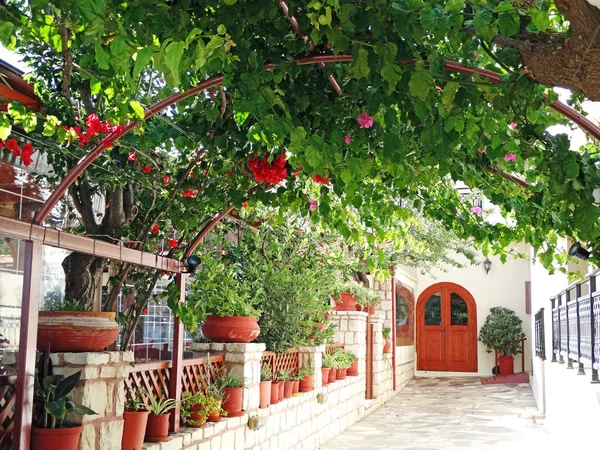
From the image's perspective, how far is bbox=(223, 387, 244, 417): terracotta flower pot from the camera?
18.2 ft

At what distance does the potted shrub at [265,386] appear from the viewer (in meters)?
6.17

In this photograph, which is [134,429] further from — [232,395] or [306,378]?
[306,378]

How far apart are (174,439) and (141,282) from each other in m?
1.09

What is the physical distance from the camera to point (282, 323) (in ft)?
22.9

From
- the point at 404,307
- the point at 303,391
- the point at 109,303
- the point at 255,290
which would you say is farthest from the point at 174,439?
the point at 404,307

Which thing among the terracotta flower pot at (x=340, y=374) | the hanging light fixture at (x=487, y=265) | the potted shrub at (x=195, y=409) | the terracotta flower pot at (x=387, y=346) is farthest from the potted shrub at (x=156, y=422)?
the hanging light fixture at (x=487, y=265)

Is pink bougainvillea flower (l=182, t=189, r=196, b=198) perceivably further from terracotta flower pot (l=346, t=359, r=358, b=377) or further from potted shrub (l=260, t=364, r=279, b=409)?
terracotta flower pot (l=346, t=359, r=358, b=377)

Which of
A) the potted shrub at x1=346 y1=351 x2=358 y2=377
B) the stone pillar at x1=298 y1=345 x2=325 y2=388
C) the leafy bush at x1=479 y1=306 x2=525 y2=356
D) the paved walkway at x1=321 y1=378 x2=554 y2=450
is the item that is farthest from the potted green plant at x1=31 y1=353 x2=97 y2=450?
the leafy bush at x1=479 y1=306 x2=525 y2=356

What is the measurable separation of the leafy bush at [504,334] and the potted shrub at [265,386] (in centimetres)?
1139

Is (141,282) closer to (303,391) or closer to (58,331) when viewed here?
(58,331)

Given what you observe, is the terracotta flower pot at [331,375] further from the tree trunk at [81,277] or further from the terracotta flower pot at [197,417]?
the tree trunk at [81,277]

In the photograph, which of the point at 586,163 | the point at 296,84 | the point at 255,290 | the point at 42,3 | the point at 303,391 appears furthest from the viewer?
the point at 303,391

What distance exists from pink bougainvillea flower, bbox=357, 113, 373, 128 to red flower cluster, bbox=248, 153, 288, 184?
958 mm

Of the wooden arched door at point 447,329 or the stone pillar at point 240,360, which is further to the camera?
the wooden arched door at point 447,329
